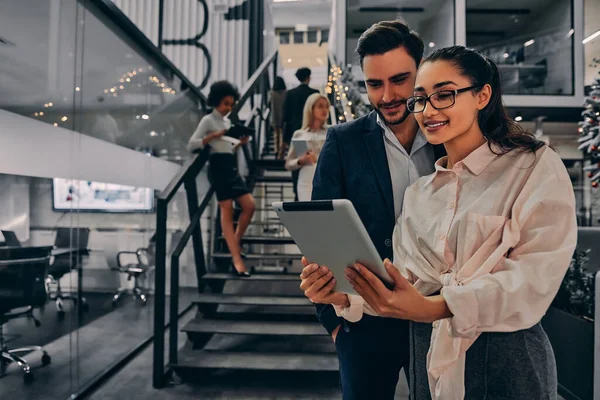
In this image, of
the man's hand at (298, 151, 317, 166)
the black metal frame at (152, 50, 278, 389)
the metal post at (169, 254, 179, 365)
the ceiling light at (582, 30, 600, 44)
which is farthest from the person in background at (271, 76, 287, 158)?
the ceiling light at (582, 30, 600, 44)

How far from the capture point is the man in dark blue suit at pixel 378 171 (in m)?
1.07

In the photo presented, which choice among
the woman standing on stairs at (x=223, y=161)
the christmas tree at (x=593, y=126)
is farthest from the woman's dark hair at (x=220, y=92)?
the christmas tree at (x=593, y=126)

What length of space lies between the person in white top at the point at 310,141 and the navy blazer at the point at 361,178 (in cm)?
212

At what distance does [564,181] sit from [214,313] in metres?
3.29

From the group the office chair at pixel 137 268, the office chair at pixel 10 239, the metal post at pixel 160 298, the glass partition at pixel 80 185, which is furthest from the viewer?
the office chair at pixel 137 268

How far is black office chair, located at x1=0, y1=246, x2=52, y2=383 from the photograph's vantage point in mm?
2123

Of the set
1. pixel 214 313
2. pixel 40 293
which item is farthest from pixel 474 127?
pixel 214 313

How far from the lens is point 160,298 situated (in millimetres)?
2994

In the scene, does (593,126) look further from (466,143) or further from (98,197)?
(98,197)

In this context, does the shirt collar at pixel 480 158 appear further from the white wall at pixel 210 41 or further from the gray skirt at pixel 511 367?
the white wall at pixel 210 41

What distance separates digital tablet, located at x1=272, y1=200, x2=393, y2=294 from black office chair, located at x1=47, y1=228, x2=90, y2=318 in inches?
87.6

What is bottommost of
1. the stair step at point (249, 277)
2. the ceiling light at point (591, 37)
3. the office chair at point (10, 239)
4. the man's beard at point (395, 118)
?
the stair step at point (249, 277)

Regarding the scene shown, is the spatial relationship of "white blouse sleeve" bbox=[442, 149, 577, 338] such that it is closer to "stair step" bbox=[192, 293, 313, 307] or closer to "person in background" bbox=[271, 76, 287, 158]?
"stair step" bbox=[192, 293, 313, 307]

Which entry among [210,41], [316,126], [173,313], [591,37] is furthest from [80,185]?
[591,37]
